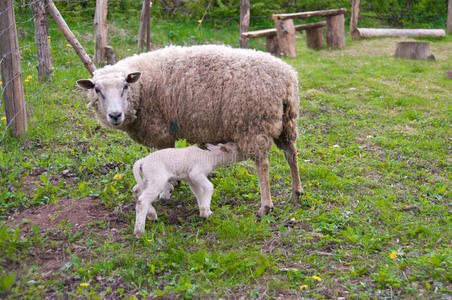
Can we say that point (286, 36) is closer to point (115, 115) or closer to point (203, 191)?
point (115, 115)

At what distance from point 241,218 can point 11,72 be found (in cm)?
327

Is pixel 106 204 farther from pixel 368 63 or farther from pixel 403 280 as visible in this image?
pixel 368 63

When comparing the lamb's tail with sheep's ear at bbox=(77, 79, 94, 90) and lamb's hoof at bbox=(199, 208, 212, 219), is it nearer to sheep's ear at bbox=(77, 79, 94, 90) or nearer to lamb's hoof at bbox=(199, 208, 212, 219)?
lamb's hoof at bbox=(199, 208, 212, 219)

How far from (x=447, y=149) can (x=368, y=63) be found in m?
4.85

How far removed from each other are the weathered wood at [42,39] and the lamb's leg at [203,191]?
444cm

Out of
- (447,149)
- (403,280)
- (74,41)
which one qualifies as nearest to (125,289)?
(403,280)

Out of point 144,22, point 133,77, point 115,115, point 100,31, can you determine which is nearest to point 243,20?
point 144,22

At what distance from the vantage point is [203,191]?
3824mm

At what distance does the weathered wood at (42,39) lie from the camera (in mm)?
6655

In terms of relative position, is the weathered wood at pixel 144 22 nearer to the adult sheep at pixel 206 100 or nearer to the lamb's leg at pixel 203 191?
the adult sheep at pixel 206 100

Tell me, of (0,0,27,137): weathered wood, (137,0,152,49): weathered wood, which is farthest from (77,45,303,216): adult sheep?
(137,0,152,49): weathered wood

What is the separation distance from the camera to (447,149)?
568 cm

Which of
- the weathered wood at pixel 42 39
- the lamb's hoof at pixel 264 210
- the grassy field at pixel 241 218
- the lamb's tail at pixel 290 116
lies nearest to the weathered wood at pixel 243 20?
the grassy field at pixel 241 218

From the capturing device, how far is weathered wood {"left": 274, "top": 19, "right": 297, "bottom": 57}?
10703 millimetres
